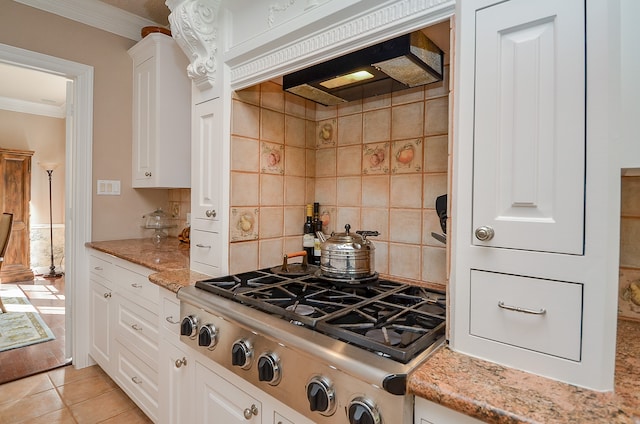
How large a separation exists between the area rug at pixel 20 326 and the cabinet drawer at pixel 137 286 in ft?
4.82

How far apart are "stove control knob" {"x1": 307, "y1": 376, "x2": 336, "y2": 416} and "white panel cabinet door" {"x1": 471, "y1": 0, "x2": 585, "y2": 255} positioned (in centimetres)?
47

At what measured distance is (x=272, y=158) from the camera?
1.62 metres

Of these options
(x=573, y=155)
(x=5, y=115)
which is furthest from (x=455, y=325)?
(x=5, y=115)

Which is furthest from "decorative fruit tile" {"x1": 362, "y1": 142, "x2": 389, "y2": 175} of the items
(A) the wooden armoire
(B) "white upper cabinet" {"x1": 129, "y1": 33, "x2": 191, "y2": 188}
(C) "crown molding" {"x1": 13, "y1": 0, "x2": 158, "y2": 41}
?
(A) the wooden armoire

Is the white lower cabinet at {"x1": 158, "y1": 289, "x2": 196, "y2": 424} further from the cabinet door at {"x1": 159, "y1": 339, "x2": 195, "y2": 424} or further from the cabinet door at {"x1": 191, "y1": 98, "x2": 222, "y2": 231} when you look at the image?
the cabinet door at {"x1": 191, "y1": 98, "x2": 222, "y2": 231}

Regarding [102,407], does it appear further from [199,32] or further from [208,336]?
[199,32]

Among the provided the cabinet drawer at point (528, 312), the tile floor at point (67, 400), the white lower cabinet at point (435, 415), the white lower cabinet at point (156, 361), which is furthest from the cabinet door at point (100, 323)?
the cabinet drawer at point (528, 312)

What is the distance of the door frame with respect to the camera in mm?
2318

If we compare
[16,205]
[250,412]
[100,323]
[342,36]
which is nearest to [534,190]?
[342,36]

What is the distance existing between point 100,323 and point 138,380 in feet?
2.15

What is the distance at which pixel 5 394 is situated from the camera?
204 centimetres

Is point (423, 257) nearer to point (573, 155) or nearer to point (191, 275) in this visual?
point (573, 155)

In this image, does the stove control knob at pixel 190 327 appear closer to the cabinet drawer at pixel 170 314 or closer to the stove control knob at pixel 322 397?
the cabinet drawer at pixel 170 314

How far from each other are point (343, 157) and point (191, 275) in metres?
0.90
